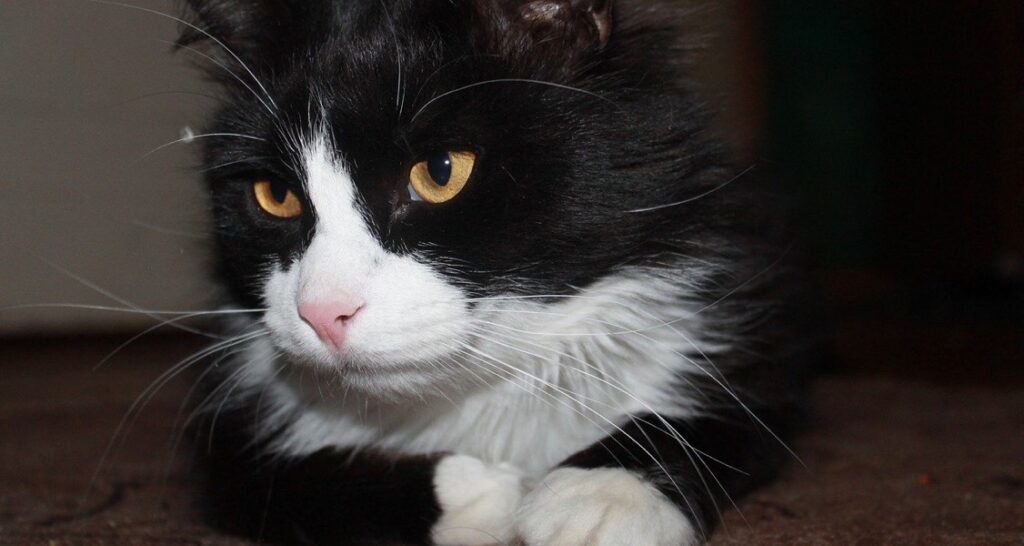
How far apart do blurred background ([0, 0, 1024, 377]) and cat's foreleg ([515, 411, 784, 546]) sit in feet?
4.52

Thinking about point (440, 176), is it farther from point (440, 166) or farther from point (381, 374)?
point (381, 374)

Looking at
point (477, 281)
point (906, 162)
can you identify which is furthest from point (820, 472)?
point (906, 162)

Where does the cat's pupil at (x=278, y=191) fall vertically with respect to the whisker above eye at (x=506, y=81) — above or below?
below

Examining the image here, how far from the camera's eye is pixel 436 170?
1069 millimetres

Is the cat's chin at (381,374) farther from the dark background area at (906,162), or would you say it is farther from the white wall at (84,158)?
the white wall at (84,158)

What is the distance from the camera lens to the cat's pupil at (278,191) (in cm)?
118

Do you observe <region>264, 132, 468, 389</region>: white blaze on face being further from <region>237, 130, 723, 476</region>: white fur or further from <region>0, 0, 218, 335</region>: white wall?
<region>0, 0, 218, 335</region>: white wall

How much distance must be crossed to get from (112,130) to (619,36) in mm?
2532

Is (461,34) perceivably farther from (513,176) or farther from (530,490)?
(530,490)

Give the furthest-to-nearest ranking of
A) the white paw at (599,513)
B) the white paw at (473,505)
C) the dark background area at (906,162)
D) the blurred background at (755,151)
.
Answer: the dark background area at (906,162)
the blurred background at (755,151)
the white paw at (473,505)
the white paw at (599,513)

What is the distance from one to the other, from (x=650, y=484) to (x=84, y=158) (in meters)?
2.75

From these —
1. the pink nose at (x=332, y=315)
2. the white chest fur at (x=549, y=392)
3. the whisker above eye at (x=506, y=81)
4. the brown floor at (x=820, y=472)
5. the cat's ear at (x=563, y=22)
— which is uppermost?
the cat's ear at (x=563, y=22)

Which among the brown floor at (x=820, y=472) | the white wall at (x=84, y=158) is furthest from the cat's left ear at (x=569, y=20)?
the white wall at (x=84, y=158)

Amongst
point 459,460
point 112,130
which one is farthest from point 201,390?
point 112,130
